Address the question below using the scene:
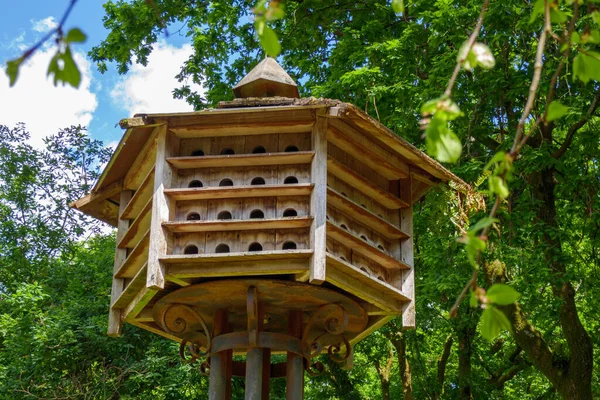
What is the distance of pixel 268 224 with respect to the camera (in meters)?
5.88

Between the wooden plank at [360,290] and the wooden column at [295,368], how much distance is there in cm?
59

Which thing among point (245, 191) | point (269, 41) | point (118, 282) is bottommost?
point (269, 41)

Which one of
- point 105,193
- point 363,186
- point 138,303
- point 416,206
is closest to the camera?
point 138,303

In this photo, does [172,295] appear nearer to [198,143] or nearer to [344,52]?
[198,143]

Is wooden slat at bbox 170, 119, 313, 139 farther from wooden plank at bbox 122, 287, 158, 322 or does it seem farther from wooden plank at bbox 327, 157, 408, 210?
wooden plank at bbox 122, 287, 158, 322

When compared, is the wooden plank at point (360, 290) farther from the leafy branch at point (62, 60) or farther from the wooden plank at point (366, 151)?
the leafy branch at point (62, 60)

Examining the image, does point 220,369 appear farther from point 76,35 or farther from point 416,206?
point 416,206

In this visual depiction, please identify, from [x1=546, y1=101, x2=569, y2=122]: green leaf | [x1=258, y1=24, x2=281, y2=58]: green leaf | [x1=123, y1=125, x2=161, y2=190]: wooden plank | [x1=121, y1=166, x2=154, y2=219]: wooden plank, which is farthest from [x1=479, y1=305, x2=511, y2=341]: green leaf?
[x1=121, y1=166, x2=154, y2=219]: wooden plank

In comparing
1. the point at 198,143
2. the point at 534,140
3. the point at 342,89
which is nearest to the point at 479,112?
the point at 534,140

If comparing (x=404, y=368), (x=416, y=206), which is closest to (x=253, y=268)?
(x=416, y=206)

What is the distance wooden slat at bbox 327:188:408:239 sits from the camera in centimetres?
616

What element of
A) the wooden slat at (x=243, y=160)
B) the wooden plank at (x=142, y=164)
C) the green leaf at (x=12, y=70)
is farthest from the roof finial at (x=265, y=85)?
the green leaf at (x=12, y=70)

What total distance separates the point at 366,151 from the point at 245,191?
108 cm

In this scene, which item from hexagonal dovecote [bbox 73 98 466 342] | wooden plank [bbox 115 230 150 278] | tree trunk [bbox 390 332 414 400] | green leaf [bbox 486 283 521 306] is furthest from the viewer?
tree trunk [bbox 390 332 414 400]
